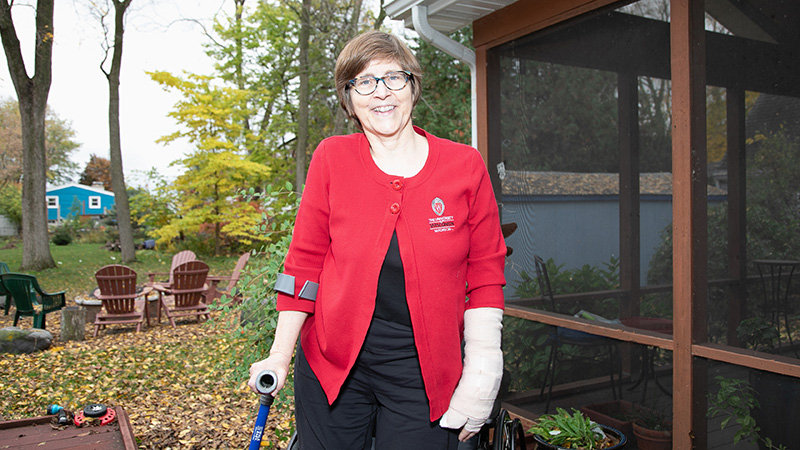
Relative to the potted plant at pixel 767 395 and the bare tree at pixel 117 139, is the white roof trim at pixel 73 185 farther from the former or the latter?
the potted plant at pixel 767 395

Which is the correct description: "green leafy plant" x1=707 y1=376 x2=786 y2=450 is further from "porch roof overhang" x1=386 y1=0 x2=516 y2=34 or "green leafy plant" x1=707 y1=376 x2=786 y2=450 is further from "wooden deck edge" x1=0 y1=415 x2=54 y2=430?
"wooden deck edge" x1=0 y1=415 x2=54 y2=430

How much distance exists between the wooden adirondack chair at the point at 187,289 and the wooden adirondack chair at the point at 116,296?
0.47 m

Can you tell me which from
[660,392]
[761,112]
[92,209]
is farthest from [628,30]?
[92,209]

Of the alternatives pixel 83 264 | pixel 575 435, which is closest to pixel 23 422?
pixel 575 435

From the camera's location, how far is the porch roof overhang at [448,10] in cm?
347

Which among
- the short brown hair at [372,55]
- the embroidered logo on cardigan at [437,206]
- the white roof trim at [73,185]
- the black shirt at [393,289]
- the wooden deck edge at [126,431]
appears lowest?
the wooden deck edge at [126,431]

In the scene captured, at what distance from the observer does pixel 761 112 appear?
7.06 ft

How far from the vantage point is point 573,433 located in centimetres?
256

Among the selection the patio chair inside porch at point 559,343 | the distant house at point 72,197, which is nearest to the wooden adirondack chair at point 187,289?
the patio chair inside porch at point 559,343

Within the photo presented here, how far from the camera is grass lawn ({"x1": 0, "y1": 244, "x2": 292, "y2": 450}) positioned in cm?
428

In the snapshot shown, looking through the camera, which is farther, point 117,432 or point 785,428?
point 117,432

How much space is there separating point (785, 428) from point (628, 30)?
1.76 metres

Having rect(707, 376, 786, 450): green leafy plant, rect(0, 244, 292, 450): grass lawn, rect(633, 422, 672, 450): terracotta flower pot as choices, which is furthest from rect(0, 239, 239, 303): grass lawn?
rect(707, 376, 786, 450): green leafy plant

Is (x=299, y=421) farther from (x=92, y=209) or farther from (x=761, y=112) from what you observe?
(x=92, y=209)
